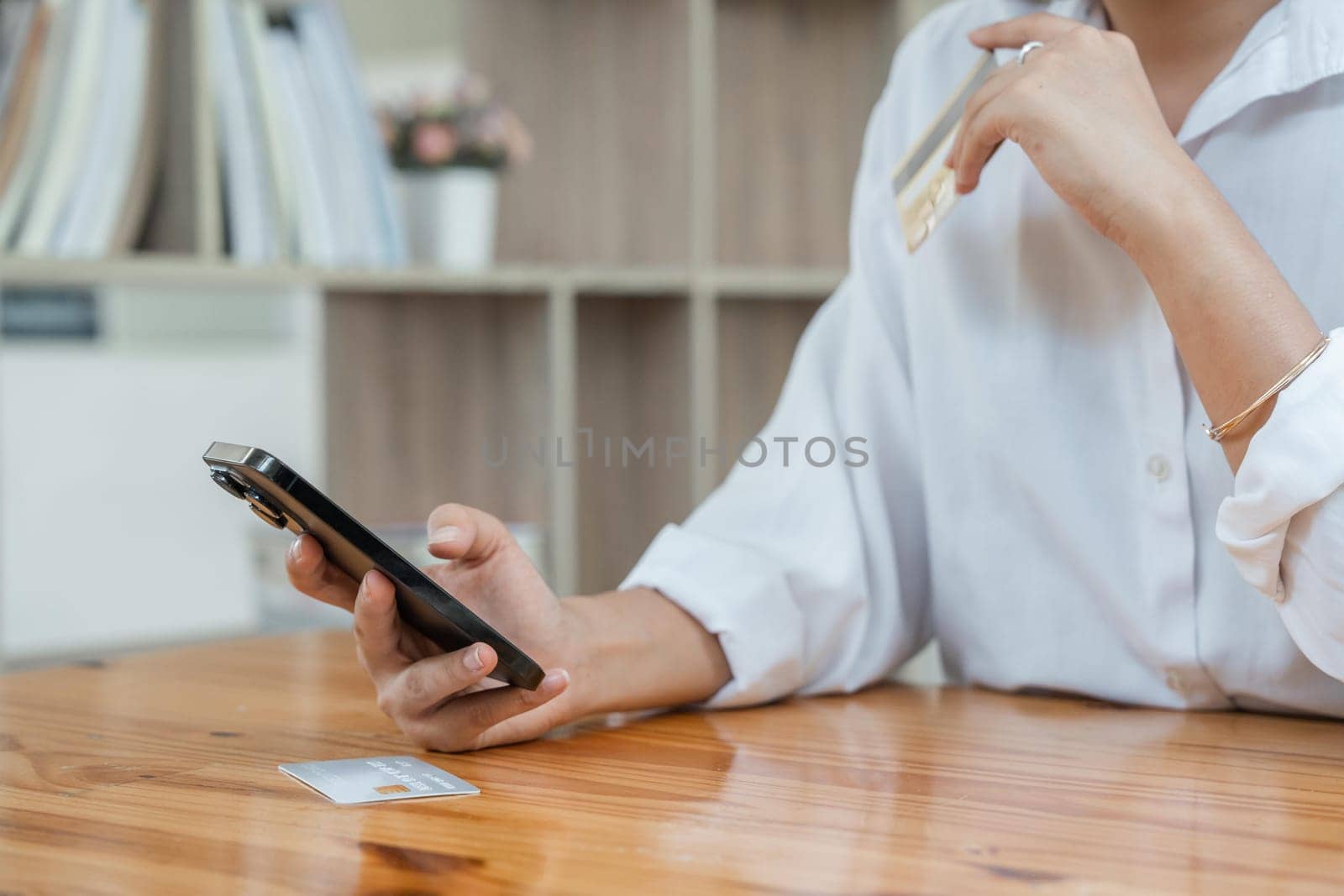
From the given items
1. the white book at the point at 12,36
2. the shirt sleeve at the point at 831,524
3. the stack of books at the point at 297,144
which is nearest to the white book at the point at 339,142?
the stack of books at the point at 297,144

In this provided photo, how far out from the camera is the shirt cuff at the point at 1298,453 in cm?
68

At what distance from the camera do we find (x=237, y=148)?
1.77 meters

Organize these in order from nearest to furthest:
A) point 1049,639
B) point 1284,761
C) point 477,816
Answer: point 477,816 < point 1284,761 < point 1049,639

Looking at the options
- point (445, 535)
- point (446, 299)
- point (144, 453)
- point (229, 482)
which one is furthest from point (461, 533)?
point (144, 453)

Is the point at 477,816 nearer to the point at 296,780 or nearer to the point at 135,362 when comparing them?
the point at 296,780

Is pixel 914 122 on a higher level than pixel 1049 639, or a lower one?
higher

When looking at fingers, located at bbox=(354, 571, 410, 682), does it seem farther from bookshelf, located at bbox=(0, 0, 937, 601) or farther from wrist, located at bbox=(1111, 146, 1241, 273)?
bookshelf, located at bbox=(0, 0, 937, 601)

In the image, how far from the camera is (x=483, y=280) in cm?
193

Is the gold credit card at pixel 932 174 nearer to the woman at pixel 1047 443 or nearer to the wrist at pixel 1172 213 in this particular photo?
the woman at pixel 1047 443

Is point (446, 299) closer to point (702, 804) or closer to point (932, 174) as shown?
point (932, 174)

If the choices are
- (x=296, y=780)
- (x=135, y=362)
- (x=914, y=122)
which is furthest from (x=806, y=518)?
(x=135, y=362)

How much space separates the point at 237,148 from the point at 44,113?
0.73ft

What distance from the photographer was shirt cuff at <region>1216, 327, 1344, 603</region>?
68 cm

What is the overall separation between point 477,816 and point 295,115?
1437 millimetres
